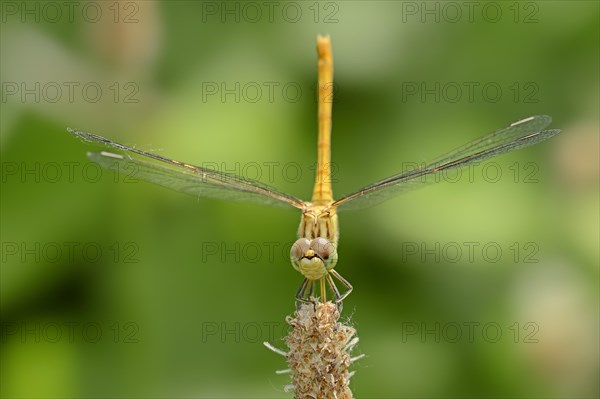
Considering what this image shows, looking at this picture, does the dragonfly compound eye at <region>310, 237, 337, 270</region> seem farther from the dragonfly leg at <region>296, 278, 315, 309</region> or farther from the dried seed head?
the dried seed head

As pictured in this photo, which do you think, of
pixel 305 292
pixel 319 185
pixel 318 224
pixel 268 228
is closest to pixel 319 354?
pixel 305 292

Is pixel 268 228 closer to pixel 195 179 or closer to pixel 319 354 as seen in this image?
pixel 195 179

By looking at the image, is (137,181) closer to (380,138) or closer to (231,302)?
(231,302)

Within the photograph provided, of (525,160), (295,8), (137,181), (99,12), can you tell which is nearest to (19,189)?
(137,181)

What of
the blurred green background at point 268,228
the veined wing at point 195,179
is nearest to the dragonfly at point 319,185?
the veined wing at point 195,179

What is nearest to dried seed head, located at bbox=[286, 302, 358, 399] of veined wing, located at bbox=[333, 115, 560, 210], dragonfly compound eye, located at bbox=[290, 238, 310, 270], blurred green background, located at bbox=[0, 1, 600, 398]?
dragonfly compound eye, located at bbox=[290, 238, 310, 270]
